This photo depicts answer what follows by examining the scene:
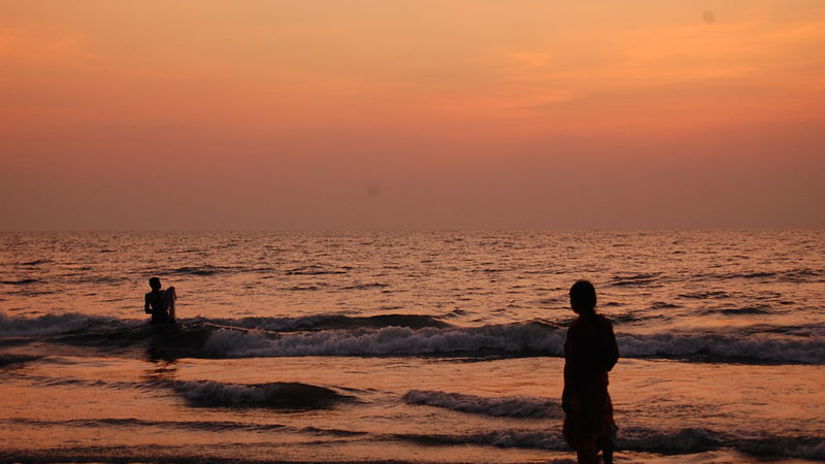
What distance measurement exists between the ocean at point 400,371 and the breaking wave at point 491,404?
0.04 meters

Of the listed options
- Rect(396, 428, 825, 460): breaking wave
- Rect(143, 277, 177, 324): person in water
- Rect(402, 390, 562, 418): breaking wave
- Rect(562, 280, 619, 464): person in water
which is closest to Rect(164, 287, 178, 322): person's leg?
Rect(143, 277, 177, 324): person in water

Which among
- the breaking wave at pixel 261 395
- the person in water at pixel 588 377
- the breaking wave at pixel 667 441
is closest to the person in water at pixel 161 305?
the breaking wave at pixel 261 395

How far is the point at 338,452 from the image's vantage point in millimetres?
9758

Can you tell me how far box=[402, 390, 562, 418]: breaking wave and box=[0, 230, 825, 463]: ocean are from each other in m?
0.04

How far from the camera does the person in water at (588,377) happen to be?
23.0 feet

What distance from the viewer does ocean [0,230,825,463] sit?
10094mm

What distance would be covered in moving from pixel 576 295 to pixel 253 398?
25.2 ft

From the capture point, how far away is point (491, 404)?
12148 millimetres

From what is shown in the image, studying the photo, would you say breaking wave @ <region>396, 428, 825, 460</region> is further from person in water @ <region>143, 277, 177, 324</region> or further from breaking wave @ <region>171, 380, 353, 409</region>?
person in water @ <region>143, 277, 177, 324</region>

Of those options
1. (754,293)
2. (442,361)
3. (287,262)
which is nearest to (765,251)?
(754,293)

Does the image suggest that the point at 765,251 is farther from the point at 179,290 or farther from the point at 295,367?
the point at 295,367

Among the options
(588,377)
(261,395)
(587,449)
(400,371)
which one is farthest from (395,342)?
(588,377)

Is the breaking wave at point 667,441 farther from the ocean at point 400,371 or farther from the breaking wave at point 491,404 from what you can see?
the breaking wave at point 491,404

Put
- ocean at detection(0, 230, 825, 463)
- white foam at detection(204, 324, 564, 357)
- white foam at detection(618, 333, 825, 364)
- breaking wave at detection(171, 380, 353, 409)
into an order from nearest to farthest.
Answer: ocean at detection(0, 230, 825, 463), breaking wave at detection(171, 380, 353, 409), white foam at detection(618, 333, 825, 364), white foam at detection(204, 324, 564, 357)
